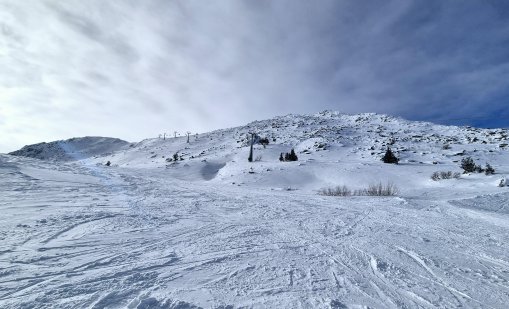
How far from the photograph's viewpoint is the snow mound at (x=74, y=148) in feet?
253

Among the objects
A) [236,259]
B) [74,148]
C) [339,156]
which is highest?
[74,148]

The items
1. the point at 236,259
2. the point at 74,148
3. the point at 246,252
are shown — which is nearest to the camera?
the point at 236,259

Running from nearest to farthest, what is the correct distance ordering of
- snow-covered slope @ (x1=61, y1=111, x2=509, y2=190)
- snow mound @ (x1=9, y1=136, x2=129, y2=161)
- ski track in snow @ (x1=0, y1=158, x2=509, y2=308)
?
ski track in snow @ (x1=0, y1=158, x2=509, y2=308) < snow-covered slope @ (x1=61, y1=111, x2=509, y2=190) < snow mound @ (x1=9, y1=136, x2=129, y2=161)

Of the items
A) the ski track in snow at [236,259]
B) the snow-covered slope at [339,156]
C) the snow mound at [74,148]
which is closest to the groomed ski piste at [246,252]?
the ski track in snow at [236,259]

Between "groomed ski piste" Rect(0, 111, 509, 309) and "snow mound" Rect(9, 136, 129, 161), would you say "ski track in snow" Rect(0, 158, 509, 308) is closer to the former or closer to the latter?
"groomed ski piste" Rect(0, 111, 509, 309)

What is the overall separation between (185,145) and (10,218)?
171ft

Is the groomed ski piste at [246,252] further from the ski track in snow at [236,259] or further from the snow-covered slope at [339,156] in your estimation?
the snow-covered slope at [339,156]

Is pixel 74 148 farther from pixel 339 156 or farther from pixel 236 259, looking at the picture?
pixel 236 259

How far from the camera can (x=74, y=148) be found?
84875 millimetres

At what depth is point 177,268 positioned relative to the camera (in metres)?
3.81

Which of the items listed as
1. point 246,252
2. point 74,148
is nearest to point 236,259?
point 246,252

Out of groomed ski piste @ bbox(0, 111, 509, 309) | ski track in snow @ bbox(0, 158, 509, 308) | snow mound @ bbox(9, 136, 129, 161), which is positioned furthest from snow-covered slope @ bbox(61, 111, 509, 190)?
snow mound @ bbox(9, 136, 129, 161)

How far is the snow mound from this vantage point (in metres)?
77.1

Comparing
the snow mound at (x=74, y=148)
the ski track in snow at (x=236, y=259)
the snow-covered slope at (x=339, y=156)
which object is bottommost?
the ski track in snow at (x=236, y=259)
